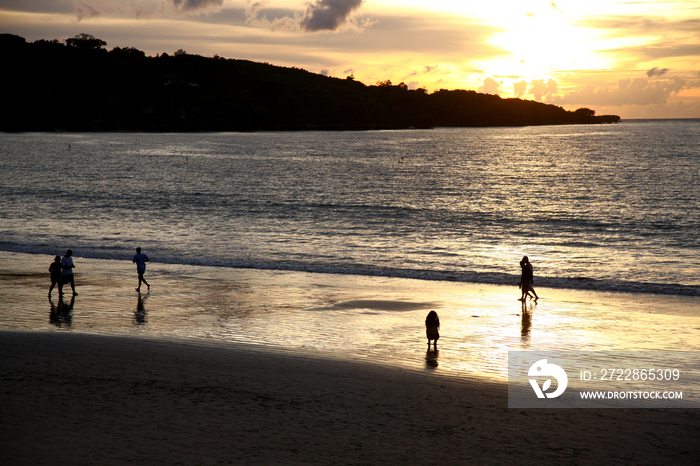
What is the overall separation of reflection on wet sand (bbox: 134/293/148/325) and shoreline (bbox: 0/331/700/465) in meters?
3.66

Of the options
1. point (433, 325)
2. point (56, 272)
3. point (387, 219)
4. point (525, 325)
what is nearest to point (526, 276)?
point (525, 325)

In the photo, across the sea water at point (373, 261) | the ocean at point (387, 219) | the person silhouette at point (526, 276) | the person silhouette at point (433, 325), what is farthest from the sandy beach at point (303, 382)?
the ocean at point (387, 219)

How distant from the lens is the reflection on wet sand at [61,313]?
1483cm

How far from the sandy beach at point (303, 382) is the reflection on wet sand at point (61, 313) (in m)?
0.12

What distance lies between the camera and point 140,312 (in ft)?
53.9

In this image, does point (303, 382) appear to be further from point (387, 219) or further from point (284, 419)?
point (387, 219)

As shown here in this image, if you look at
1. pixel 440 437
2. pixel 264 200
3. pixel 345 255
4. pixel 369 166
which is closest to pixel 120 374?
pixel 440 437

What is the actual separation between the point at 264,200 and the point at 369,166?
44573mm

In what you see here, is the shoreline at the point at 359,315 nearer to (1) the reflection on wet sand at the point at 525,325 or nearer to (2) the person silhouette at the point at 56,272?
(1) the reflection on wet sand at the point at 525,325

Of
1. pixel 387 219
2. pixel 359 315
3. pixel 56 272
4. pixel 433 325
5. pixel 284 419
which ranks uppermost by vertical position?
pixel 387 219

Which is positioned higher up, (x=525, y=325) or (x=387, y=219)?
(x=387, y=219)

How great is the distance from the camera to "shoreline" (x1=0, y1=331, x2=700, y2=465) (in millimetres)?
7582

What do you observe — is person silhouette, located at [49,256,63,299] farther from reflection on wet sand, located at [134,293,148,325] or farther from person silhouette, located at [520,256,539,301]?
person silhouette, located at [520,256,539,301]

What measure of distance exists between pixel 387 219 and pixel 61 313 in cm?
2888
